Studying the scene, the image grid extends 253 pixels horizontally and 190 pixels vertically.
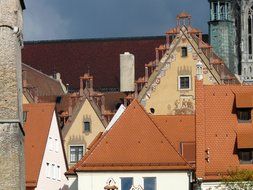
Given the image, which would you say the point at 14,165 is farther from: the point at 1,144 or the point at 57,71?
the point at 57,71

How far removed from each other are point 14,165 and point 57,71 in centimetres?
5255

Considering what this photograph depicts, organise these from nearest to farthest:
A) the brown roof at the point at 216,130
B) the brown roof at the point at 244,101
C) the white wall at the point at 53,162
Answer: the brown roof at the point at 216,130 → the brown roof at the point at 244,101 → the white wall at the point at 53,162

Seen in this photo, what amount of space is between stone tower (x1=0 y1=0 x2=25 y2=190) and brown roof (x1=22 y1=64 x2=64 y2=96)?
1324 inches

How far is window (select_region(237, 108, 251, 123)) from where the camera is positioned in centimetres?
6481

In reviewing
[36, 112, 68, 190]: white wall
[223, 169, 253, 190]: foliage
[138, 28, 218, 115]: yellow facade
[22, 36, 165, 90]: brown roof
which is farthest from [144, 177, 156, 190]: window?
[22, 36, 165, 90]: brown roof

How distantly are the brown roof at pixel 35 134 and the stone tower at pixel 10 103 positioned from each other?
10.2 m

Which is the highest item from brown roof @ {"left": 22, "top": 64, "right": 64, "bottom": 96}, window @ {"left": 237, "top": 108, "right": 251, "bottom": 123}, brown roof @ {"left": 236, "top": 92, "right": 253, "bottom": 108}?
brown roof @ {"left": 22, "top": 64, "right": 64, "bottom": 96}

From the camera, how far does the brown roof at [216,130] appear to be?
62.9 m

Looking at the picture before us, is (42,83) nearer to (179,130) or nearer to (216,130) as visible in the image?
(179,130)

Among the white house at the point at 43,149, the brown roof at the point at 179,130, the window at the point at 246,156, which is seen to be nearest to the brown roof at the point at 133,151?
the brown roof at the point at 179,130

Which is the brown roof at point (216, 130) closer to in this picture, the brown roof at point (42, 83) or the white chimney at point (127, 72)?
the white chimney at point (127, 72)

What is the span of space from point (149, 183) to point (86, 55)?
49.3 metres

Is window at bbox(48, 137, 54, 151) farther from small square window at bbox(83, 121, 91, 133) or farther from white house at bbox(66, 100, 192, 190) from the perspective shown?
white house at bbox(66, 100, 192, 190)

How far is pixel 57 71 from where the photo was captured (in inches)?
4417
